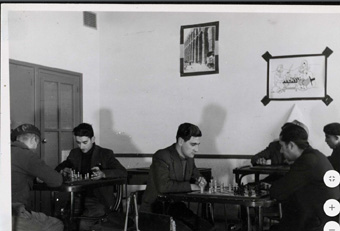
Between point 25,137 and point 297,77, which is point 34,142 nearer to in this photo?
point 25,137

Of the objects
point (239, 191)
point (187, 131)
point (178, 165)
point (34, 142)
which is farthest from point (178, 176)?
point (34, 142)

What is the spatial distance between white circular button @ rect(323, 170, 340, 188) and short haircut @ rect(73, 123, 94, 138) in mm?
1140

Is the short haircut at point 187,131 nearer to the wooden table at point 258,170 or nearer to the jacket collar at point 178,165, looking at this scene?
the jacket collar at point 178,165

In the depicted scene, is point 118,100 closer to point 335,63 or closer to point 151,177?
point 151,177

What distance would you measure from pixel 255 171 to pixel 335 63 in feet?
3.03

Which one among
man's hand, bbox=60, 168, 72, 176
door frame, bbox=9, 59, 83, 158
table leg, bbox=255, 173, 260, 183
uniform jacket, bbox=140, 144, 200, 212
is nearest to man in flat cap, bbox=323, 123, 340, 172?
table leg, bbox=255, 173, 260, 183

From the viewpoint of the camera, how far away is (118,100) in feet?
7.78

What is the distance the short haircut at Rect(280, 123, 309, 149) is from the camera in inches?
86.8

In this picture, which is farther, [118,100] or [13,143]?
[118,100]

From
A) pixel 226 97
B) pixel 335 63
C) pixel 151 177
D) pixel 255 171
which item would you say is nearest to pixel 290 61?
pixel 335 63

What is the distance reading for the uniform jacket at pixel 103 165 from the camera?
243 cm

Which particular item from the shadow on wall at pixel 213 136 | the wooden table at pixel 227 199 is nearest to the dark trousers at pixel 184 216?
the wooden table at pixel 227 199

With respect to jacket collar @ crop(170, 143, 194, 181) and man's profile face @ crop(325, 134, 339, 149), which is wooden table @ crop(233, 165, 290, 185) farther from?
man's profile face @ crop(325, 134, 339, 149)

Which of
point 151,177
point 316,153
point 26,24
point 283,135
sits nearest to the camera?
point 26,24
